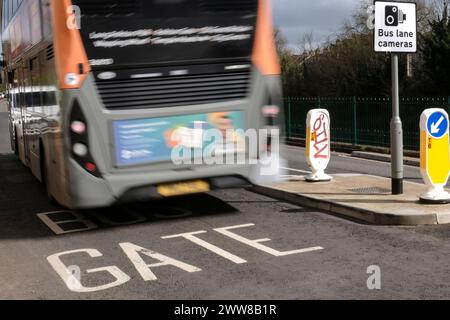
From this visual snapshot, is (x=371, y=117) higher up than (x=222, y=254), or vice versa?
(x=371, y=117)

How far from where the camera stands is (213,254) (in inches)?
239

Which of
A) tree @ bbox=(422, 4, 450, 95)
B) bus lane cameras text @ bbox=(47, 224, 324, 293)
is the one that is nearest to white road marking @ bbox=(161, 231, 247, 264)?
bus lane cameras text @ bbox=(47, 224, 324, 293)

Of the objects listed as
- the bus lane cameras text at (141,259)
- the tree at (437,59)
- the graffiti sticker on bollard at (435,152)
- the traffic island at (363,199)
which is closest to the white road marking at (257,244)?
the bus lane cameras text at (141,259)

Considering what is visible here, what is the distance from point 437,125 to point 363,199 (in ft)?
4.75

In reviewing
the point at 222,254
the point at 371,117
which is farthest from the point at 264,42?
the point at 371,117

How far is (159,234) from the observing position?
705cm

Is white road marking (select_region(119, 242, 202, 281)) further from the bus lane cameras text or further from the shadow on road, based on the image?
the shadow on road

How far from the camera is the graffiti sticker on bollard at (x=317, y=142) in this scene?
9977mm

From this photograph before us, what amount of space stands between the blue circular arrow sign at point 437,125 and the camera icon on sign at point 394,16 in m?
1.67

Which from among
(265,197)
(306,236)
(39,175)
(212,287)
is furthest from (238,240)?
(39,175)

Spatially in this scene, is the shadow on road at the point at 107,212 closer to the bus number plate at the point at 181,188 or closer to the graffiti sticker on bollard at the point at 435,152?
the bus number plate at the point at 181,188

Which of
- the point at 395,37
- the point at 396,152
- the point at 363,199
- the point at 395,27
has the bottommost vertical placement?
the point at 363,199

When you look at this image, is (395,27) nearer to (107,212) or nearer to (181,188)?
(181,188)

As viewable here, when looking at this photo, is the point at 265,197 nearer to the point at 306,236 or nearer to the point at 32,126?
the point at 306,236
